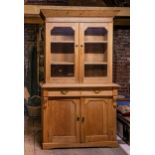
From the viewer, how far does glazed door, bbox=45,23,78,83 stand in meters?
3.15

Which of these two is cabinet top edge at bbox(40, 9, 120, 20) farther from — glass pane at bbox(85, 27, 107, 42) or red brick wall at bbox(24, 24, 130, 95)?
red brick wall at bbox(24, 24, 130, 95)

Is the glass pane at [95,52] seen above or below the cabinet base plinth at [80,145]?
above

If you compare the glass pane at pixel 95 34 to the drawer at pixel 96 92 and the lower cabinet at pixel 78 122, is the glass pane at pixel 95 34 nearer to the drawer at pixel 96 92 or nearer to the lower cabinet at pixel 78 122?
the drawer at pixel 96 92

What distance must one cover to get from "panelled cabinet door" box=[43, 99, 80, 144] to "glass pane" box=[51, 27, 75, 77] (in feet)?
1.10

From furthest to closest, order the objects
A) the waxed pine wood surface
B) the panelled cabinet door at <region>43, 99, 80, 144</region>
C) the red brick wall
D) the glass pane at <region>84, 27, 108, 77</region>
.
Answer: the red brick wall
the glass pane at <region>84, 27, 108, 77</region>
the panelled cabinet door at <region>43, 99, 80, 144</region>
the waxed pine wood surface

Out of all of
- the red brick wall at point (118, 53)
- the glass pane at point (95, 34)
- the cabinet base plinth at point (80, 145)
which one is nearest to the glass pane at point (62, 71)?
the glass pane at point (95, 34)

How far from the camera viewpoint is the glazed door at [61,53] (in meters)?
3.15

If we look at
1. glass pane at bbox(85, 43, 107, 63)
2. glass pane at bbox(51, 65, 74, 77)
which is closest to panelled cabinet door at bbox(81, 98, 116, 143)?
glass pane at bbox(51, 65, 74, 77)

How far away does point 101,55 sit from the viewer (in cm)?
342
